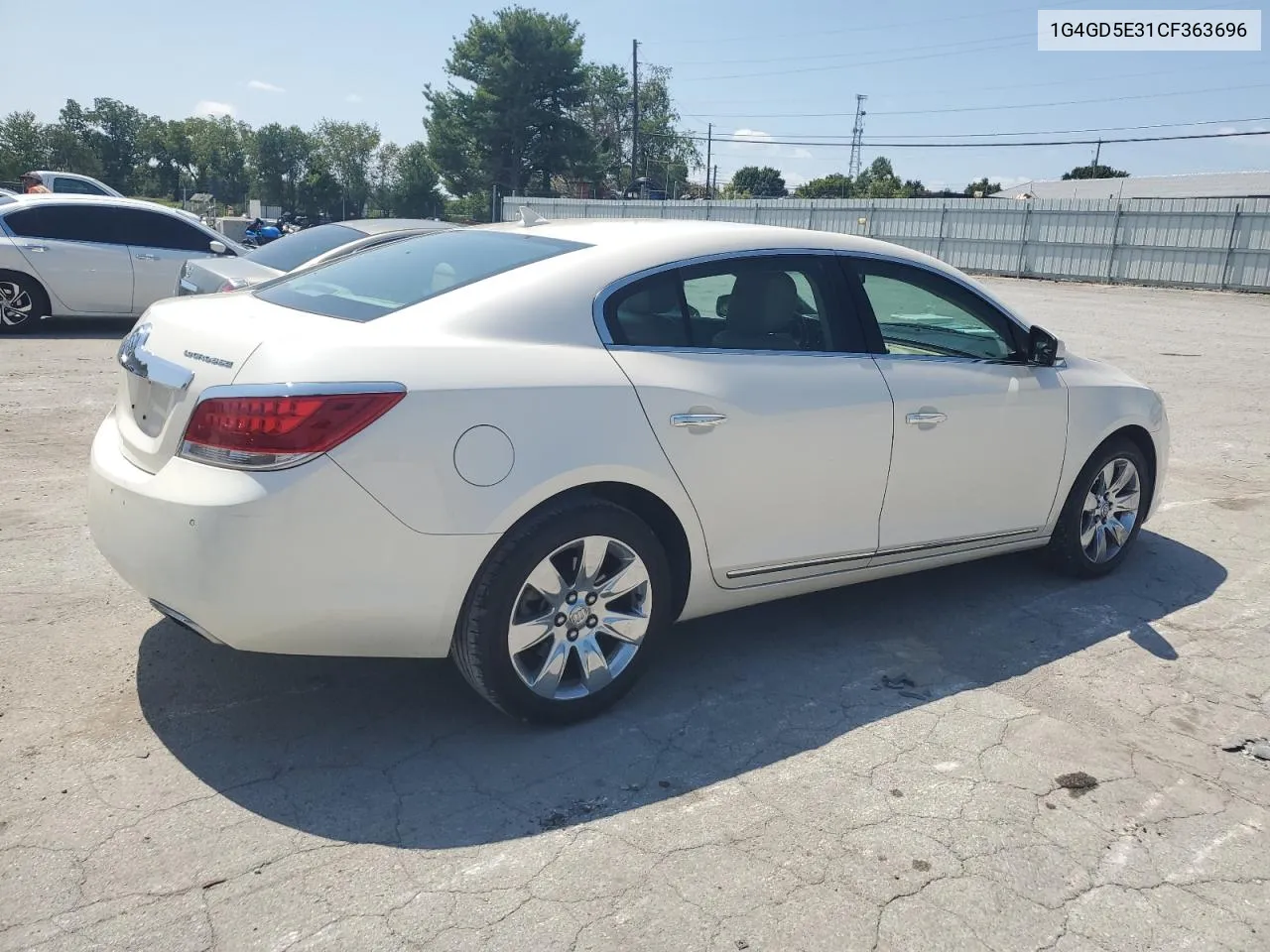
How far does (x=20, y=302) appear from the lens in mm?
11062

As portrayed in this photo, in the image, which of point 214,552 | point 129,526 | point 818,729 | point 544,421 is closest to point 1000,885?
point 818,729

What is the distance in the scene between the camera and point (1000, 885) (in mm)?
2674

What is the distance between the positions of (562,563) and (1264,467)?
6432mm

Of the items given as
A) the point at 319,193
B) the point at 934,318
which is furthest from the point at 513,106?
the point at 934,318

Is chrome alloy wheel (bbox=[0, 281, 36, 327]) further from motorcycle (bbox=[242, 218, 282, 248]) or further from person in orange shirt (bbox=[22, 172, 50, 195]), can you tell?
motorcycle (bbox=[242, 218, 282, 248])

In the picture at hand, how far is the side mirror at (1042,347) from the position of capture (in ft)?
14.9

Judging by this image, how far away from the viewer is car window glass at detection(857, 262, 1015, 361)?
4.27 m

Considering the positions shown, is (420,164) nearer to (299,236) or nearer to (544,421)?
(299,236)

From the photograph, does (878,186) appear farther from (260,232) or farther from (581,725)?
(581,725)

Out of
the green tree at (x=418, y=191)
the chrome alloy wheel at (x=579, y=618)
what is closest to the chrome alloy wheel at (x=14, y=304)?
the chrome alloy wheel at (x=579, y=618)

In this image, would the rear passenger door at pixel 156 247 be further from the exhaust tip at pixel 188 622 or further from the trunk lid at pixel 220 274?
the exhaust tip at pixel 188 622

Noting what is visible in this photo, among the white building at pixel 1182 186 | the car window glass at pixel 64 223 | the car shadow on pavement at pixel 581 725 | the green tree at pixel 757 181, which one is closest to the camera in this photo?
the car shadow on pavement at pixel 581 725

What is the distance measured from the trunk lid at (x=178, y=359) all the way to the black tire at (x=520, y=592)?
2.89 ft

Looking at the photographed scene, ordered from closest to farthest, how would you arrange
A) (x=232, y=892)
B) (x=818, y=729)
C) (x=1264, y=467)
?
(x=232, y=892) < (x=818, y=729) < (x=1264, y=467)
